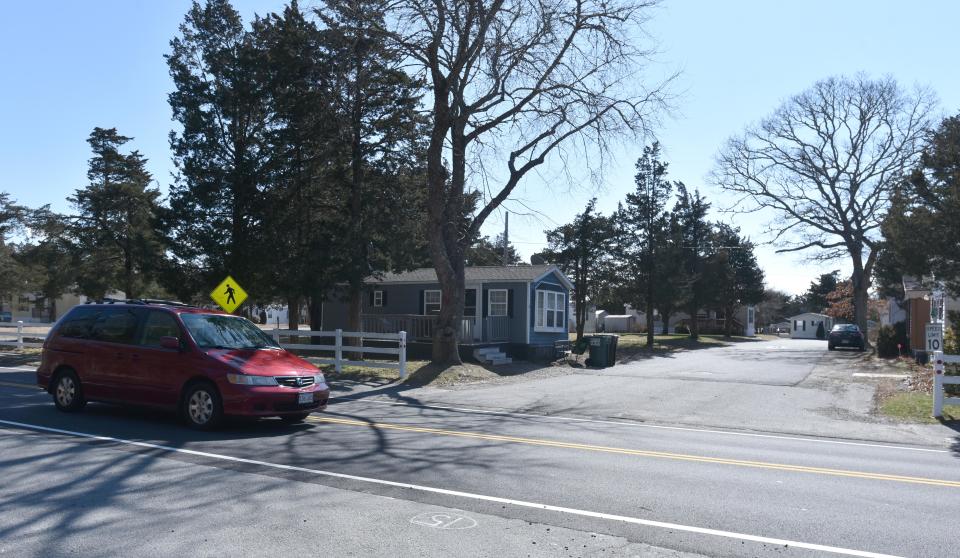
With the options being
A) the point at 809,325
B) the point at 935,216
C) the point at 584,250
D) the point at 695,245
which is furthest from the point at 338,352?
the point at 809,325

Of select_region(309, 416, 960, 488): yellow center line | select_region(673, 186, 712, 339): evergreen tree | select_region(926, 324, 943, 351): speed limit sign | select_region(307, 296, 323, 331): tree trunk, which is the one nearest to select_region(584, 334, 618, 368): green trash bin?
select_region(307, 296, 323, 331): tree trunk

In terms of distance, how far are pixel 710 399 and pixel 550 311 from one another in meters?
15.5

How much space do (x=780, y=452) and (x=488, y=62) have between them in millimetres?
14247

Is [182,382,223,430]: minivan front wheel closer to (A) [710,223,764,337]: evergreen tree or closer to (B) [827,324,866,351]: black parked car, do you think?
(B) [827,324,866,351]: black parked car

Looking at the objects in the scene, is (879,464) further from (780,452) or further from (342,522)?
(342,522)

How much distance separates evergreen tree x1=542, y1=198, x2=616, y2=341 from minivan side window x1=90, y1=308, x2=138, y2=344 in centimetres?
3501

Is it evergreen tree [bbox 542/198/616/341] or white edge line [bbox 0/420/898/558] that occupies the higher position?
evergreen tree [bbox 542/198/616/341]

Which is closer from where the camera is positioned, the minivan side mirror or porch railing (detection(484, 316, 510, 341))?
the minivan side mirror

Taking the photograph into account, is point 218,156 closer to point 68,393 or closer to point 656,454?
point 68,393

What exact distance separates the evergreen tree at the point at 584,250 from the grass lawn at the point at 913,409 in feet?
91.1

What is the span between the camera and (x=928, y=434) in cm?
1238

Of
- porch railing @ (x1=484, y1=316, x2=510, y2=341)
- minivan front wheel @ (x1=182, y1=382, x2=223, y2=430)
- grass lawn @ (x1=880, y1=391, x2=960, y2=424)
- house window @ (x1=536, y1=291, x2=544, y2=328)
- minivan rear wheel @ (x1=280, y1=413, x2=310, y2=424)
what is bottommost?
grass lawn @ (x1=880, y1=391, x2=960, y2=424)

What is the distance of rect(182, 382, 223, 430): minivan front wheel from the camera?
10.2m

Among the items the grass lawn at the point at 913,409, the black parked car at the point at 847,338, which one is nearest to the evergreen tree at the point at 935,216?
the grass lawn at the point at 913,409
